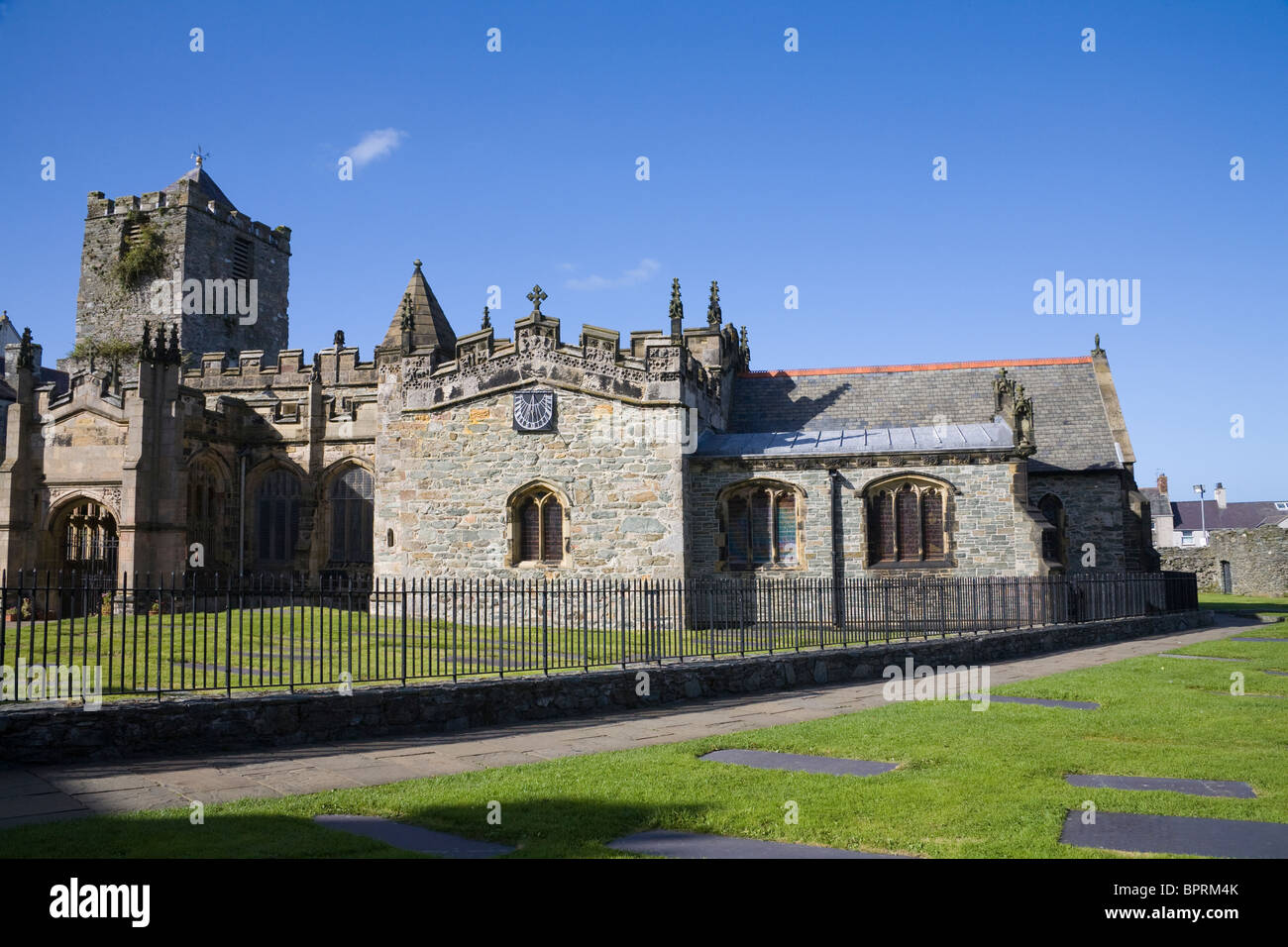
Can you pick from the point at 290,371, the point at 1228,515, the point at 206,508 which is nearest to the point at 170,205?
the point at 290,371

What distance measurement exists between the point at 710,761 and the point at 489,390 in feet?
57.9

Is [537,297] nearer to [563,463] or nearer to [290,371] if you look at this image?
[563,463]

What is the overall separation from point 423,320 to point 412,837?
26.4 metres

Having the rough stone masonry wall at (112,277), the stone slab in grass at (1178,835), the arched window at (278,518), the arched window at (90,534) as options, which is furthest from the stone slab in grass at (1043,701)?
the rough stone masonry wall at (112,277)

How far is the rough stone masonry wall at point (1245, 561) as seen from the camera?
4366 cm

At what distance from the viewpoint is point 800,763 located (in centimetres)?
884

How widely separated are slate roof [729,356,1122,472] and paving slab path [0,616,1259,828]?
641 inches

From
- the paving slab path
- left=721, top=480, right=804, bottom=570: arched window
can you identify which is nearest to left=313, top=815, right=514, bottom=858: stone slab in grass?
the paving slab path

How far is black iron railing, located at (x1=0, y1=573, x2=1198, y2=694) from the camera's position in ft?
41.9

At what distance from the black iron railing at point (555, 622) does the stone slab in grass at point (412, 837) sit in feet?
13.6

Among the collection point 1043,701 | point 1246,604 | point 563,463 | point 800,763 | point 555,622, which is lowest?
point 1246,604

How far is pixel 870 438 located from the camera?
24.9m

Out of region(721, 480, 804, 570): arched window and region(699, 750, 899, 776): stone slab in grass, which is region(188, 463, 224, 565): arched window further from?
region(699, 750, 899, 776): stone slab in grass
